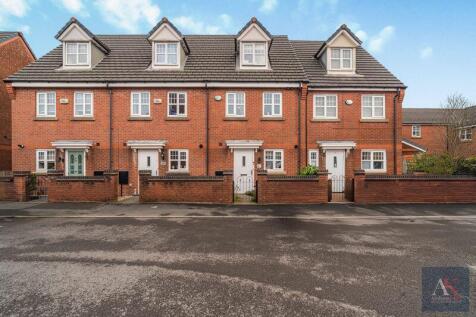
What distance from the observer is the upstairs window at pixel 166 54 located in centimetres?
1638

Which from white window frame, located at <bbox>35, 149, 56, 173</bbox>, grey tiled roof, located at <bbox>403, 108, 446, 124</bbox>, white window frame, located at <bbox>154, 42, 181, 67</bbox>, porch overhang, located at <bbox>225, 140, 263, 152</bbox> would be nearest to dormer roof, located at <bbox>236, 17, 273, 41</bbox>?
white window frame, located at <bbox>154, 42, 181, 67</bbox>

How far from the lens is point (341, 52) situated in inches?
668

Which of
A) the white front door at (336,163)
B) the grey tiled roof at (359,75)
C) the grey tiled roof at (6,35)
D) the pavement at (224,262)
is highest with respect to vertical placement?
the grey tiled roof at (6,35)

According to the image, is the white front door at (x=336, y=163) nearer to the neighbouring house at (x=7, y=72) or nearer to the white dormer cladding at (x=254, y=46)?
the white dormer cladding at (x=254, y=46)

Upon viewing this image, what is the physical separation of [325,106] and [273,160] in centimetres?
520

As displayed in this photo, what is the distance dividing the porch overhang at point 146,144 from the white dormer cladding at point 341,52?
1272 cm

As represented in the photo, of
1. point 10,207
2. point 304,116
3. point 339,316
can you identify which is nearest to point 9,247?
point 10,207

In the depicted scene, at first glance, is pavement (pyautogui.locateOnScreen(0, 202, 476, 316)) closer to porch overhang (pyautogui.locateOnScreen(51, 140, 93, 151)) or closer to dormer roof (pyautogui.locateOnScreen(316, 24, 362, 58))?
porch overhang (pyautogui.locateOnScreen(51, 140, 93, 151))

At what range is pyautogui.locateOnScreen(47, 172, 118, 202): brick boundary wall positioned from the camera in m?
11.8

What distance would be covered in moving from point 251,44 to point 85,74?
11.4 meters

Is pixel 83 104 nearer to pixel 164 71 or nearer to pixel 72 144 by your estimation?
pixel 72 144

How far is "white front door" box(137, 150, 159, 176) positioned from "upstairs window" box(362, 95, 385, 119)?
14274 mm

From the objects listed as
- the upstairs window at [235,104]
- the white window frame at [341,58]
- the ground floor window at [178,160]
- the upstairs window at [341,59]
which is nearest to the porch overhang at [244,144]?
the upstairs window at [235,104]

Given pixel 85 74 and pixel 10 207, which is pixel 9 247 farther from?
pixel 85 74
